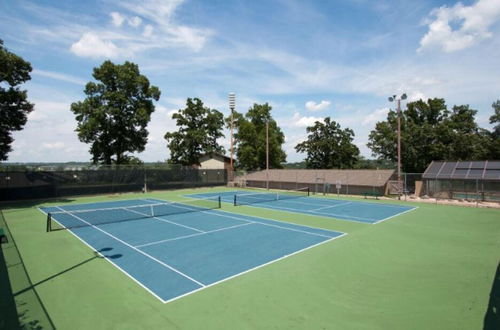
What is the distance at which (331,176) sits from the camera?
35.2 meters

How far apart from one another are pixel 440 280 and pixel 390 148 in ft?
116

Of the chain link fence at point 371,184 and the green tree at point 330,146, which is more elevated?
the green tree at point 330,146

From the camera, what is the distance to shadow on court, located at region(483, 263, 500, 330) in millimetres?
6008

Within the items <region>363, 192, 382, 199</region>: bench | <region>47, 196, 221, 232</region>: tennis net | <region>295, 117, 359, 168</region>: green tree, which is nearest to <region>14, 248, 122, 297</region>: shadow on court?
<region>47, 196, 221, 232</region>: tennis net

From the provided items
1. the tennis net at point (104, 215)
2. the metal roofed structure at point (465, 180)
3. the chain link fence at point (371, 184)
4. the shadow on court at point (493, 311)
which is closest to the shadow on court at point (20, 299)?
the tennis net at point (104, 215)

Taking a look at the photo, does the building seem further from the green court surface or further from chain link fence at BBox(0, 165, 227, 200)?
the green court surface

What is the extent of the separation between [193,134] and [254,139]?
10249 mm

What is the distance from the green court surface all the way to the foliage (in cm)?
2702

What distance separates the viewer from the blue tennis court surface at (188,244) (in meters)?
8.73

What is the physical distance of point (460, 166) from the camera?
27438mm

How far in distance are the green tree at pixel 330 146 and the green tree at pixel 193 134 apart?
1713 centimetres

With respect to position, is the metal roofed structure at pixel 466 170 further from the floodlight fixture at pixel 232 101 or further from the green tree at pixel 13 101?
the green tree at pixel 13 101

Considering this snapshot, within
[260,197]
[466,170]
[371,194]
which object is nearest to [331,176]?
[371,194]

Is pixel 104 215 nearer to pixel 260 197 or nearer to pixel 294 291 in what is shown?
pixel 260 197
